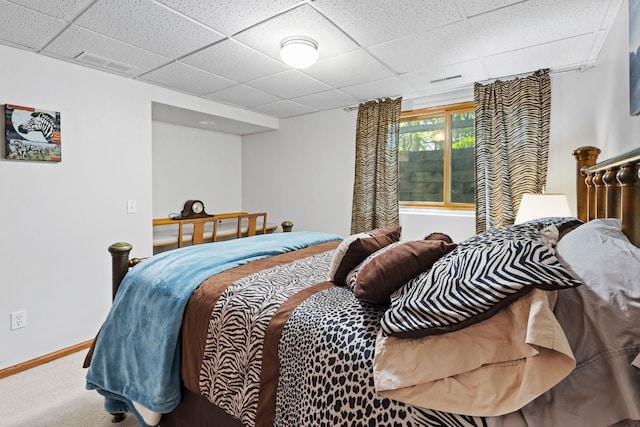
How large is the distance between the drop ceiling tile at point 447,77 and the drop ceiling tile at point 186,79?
67.7 inches

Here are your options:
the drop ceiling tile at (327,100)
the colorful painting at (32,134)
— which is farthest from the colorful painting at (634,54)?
the colorful painting at (32,134)

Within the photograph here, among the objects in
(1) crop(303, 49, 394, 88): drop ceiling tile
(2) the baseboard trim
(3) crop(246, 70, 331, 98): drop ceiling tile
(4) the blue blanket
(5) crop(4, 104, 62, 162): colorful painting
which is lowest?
(2) the baseboard trim

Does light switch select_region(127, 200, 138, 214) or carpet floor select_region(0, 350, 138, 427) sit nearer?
carpet floor select_region(0, 350, 138, 427)

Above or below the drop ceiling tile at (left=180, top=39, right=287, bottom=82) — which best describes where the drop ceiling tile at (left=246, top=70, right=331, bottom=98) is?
above

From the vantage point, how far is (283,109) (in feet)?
13.1

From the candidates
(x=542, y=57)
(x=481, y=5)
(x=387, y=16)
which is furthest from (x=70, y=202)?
(x=542, y=57)

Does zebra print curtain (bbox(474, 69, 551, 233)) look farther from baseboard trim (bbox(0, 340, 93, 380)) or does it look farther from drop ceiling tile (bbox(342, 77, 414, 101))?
baseboard trim (bbox(0, 340, 93, 380))

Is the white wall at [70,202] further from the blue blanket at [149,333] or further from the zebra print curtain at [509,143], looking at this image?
the zebra print curtain at [509,143]

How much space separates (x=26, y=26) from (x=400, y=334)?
2791mm

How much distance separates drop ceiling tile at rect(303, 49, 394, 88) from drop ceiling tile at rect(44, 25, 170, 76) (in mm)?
1231

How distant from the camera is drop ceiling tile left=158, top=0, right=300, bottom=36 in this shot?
5.86ft

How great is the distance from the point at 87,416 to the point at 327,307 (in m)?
1.72

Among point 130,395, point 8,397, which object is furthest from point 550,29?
point 8,397

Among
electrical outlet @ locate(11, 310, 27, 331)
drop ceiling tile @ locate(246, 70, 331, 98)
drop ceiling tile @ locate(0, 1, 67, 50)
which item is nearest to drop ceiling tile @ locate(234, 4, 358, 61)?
drop ceiling tile @ locate(246, 70, 331, 98)
